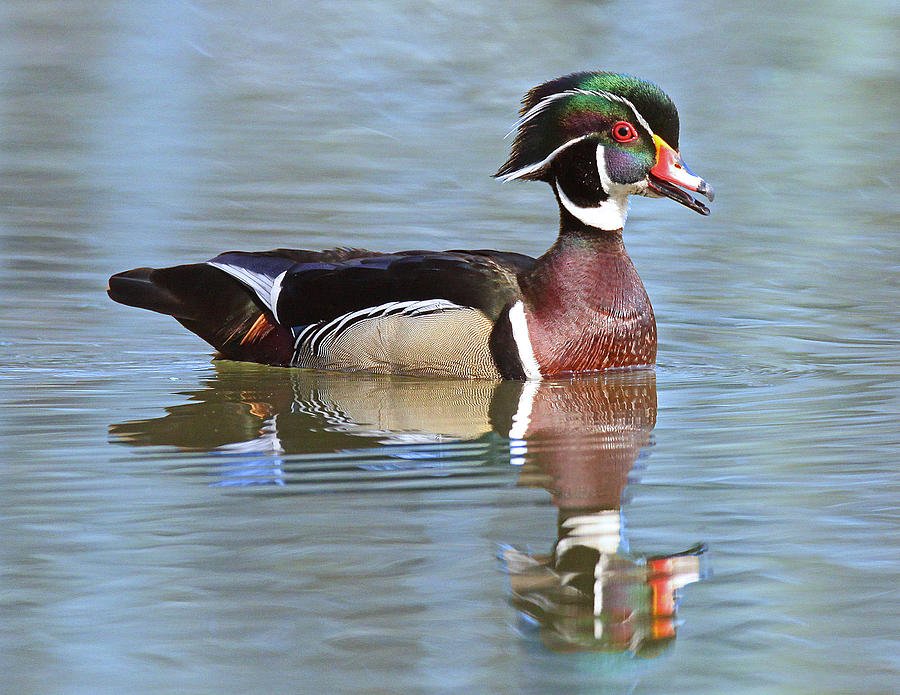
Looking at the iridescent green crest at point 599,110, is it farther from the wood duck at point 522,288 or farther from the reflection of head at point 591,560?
the reflection of head at point 591,560

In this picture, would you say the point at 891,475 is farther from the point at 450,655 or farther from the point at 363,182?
the point at 363,182

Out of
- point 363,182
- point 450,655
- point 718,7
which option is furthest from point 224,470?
point 718,7

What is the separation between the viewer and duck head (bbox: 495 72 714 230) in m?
8.02

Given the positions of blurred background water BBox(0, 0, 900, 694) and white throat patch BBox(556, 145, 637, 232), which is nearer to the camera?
blurred background water BBox(0, 0, 900, 694)

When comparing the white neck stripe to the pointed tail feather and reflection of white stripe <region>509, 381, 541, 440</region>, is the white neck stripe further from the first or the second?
the pointed tail feather

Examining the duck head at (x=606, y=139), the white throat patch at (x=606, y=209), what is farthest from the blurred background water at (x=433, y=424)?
the duck head at (x=606, y=139)

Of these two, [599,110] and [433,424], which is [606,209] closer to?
[599,110]

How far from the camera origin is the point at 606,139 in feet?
26.4

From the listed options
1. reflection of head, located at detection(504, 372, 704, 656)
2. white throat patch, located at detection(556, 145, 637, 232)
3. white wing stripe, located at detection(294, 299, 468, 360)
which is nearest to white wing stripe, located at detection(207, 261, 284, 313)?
white wing stripe, located at detection(294, 299, 468, 360)

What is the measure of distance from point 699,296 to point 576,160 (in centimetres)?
188

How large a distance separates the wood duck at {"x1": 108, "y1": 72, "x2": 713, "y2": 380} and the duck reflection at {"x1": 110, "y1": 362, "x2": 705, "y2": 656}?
4.8 inches

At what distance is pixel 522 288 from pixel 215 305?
5.32 feet

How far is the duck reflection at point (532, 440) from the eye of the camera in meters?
4.63

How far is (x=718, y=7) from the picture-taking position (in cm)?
1902
